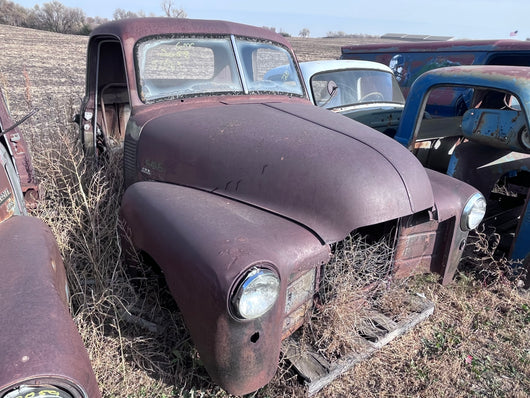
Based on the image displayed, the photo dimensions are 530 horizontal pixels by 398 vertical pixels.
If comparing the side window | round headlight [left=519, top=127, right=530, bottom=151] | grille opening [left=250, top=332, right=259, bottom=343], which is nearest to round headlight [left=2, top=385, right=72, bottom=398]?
grille opening [left=250, top=332, right=259, bottom=343]

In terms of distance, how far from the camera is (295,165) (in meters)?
2.11

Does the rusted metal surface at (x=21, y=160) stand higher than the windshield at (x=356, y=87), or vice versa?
the windshield at (x=356, y=87)

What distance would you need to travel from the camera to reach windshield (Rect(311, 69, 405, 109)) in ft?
16.0

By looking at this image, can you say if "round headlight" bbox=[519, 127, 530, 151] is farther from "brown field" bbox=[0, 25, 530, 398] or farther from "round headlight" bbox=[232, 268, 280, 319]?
"round headlight" bbox=[232, 268, 280, 319]

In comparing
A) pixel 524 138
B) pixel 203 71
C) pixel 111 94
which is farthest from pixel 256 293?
pixel 111 94

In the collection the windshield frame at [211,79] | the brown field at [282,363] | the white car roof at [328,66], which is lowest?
the brown field at [282,363]

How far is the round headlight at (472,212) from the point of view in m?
2.46

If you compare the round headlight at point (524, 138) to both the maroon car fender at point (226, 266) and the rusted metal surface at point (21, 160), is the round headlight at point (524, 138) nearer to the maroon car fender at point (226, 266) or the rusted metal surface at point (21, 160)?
the maroon car fender at point (226, 266)

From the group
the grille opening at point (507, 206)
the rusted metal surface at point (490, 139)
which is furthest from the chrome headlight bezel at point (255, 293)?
the grille opening at point (507, 206)

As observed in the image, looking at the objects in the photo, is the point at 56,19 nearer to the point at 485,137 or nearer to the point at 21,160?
the point at 21,160

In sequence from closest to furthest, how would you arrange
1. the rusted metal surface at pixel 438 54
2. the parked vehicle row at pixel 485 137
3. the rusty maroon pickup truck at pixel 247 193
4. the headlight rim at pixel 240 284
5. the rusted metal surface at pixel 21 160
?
1. the headlight rim at pixel 240 284
2. the rusty maroon pickup truck at pixel 247 193
3. the parked vehicle row at pixel 485 137
4. the rusted metal surface at pixel 21 160
5. the rusted metal surface at pixel 438 54

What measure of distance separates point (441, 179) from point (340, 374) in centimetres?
138

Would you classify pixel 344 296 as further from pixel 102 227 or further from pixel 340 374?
pixel 102 227

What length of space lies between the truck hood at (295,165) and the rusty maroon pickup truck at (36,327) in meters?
0.90
